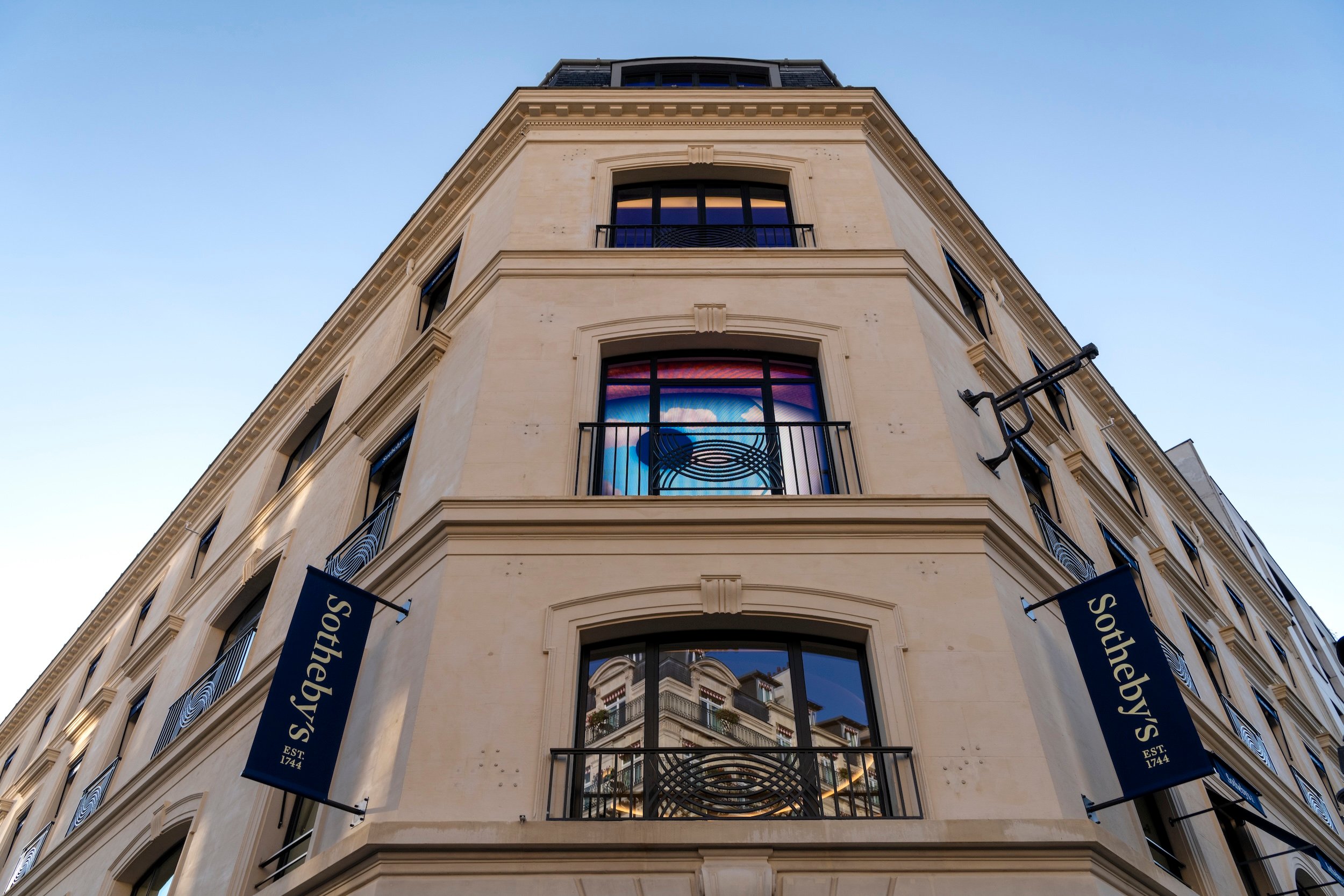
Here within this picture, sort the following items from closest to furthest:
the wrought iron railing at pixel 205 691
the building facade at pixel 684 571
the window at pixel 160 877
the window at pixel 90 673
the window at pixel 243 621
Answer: the building facade at pixel 684 571 → the window at pixel 160 877 → the wrought iron railing at pixel 205 691 → the window at pixel 243 621 → the window at pixel 90 673

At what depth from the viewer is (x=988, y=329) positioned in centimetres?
1611

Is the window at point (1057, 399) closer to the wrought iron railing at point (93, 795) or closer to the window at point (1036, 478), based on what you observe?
the window at point (1036, 478)

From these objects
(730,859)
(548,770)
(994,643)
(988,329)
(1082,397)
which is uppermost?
(1082,397)

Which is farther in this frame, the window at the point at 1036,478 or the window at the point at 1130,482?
the window at the point at 1130,482

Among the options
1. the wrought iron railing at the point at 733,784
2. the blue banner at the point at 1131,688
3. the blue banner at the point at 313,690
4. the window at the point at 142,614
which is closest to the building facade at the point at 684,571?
the wrought iron railing at the point at 733,784

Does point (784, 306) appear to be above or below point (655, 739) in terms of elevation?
above

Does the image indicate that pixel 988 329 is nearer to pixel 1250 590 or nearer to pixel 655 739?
pixel 655 739

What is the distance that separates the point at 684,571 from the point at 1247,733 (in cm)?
1126

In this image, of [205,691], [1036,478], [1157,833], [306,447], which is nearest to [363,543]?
[205,691]

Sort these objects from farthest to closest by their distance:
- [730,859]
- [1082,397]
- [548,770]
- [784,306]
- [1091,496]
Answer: [1082,397]
[1091,496]
[784,306]
[548,770]
[730,859]

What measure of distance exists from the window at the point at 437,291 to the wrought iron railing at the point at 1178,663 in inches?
437

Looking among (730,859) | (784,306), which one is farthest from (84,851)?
(784,306)

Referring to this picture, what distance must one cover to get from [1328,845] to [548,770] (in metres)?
13.6

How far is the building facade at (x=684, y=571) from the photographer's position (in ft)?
26.4
